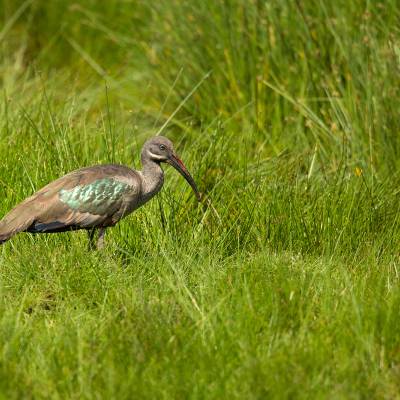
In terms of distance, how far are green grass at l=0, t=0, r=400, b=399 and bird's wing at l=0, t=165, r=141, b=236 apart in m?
0.14

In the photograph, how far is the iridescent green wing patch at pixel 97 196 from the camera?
5.71m

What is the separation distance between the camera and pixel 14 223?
545cm

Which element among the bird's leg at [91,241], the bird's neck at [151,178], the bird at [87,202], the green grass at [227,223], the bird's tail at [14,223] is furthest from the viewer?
the bird's neck at [151,178]

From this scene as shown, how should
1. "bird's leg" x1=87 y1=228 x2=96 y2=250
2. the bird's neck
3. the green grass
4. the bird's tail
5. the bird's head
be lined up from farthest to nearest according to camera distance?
the bird's head < the bird's neck < "bird's leg" x1=87 y1=228 x2=96 y2=250 < the bird's tail < the green grass

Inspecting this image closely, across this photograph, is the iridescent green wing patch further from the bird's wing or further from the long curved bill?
the long curved bill

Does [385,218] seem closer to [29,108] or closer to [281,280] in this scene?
[281,280]

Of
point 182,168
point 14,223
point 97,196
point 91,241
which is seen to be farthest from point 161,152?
point 14,223

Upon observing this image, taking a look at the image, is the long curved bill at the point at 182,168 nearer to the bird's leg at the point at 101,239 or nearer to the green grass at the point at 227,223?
the green grass at the point at 227,223

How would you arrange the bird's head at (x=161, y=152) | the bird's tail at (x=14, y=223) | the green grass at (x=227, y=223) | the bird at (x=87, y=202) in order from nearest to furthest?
the green grass at (x=227, y=223) → the bird's tail at (x=14, y=223) → the bird at (x=87, y=202) → the bird's head at (x=161, y=152)

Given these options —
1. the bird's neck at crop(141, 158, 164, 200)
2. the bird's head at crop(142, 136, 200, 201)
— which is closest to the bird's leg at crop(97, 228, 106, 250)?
the bird's neck at crop(141, 158, 164, 200)

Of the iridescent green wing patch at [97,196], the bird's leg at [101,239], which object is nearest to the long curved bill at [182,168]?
the iridescent green wing patch at [97,196]

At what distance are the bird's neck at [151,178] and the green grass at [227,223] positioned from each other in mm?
139

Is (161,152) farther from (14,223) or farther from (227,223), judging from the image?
(14,223)

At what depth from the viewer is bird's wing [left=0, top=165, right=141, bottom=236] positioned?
18.2ft
